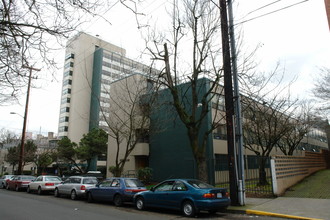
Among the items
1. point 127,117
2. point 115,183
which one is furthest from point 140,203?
point 127,117

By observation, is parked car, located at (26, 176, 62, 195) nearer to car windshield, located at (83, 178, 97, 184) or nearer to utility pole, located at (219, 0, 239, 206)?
car windshield, located at (83, 178, 97, 184)

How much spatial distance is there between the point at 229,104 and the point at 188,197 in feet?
14.7

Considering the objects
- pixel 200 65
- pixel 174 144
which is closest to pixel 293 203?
pixel 200 65

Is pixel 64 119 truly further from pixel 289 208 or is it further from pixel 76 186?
pixel 289 208

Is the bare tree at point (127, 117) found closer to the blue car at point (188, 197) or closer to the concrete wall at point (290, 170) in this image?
the blue car at point (188, 197)

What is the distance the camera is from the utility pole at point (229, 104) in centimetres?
1112

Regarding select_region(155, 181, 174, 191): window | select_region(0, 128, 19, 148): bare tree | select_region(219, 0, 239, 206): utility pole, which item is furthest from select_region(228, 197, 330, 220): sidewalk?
select_region(0, 128, 19, 148): bare tree

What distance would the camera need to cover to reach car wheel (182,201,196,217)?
375 inches

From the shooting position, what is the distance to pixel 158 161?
25516 mm

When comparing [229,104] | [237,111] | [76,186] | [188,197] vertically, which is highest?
[229,104]

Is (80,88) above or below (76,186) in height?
above

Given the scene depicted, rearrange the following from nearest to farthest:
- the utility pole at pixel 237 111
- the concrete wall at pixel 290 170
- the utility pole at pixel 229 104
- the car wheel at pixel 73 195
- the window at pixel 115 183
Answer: the utility pole at pixel 229 104 → the utility pole at pixel 237 111 → the concrete wall at pixel 290 170 → the window at pixel 115 183 → the car wheel at pixel 73 195

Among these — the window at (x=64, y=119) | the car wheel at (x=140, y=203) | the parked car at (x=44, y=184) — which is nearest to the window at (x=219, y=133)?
the car wheel at (x=140, y=203)

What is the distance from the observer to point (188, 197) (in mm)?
9781
